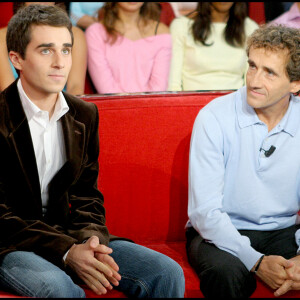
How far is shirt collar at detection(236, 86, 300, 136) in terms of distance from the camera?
192 centimetres

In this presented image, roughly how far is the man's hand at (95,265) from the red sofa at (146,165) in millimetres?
451

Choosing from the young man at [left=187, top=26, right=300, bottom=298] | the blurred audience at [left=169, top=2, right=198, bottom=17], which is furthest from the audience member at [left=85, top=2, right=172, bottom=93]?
the young man at [left=187, top=26, right=300, bottom=298]

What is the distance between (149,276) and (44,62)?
676 millimetres

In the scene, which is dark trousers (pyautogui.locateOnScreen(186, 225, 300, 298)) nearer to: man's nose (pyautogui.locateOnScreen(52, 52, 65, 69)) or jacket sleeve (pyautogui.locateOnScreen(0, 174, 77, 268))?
jacket sleeve (pyautogui.locateOnScreen(0, 174, 77, 268))

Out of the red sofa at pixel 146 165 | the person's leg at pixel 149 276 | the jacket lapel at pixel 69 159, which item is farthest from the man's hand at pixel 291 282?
the jacket lapel at pixel 69 159

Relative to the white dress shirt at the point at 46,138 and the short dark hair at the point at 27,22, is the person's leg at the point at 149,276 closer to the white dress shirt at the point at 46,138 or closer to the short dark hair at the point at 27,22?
the white dress shirt at the point at 46,138

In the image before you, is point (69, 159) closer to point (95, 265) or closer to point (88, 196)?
point (88, 196)

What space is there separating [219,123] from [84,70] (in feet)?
3.80

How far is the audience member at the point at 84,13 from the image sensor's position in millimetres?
3145

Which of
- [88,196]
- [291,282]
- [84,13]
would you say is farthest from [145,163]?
[84,13]

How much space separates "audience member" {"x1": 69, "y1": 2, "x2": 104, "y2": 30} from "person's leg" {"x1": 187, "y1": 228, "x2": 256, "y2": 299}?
5.68ft

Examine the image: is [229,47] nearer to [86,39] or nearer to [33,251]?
[86,39]

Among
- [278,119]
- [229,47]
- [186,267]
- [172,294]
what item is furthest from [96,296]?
[229,47]

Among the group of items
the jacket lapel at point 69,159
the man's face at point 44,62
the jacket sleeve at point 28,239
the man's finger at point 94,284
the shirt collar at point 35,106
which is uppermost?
the man's face at point 44,62
